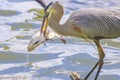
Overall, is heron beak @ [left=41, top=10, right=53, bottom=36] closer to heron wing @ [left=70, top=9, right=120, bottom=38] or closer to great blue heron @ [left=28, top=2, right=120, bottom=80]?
great blue heron @ [left=28, top=2, right=120, bottom=80]

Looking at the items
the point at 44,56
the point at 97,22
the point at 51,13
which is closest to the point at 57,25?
the point at 51,13

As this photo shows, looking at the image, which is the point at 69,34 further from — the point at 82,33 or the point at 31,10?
the point at 31,10

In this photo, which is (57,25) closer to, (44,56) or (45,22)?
(45,22)

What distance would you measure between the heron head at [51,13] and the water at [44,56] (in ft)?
8.55

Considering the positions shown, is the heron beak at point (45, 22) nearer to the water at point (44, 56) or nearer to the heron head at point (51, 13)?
the heron head at point (51, 13)

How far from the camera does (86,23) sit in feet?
26.8

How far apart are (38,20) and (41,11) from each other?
828 mm

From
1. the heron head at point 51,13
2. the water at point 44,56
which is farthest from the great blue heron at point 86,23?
the water at point 44,56

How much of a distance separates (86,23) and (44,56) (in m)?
4.10

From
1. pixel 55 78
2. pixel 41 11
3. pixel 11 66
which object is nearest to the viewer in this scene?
pixel 55 78

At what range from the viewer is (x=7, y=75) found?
10.8 metres

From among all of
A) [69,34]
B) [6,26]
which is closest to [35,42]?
[69,34]

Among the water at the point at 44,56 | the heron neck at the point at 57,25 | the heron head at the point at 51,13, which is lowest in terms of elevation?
the water at the point at 44,56

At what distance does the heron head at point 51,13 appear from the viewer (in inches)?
316
